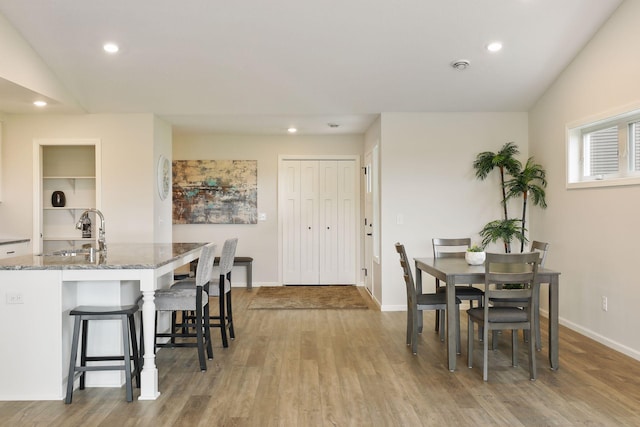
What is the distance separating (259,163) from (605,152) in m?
4.58

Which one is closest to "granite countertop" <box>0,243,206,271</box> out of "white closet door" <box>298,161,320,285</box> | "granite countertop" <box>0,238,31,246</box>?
"granite countertop" <box>0,238,31,246</box>

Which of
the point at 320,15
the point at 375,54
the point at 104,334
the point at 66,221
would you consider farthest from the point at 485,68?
the point at 66,221

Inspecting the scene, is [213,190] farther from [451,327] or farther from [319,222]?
[451,327]

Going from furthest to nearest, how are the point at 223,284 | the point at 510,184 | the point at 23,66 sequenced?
the point at 510,184
the point at 23,66
the point at 223,284

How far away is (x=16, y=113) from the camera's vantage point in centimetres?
557

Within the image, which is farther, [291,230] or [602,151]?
[291,230]

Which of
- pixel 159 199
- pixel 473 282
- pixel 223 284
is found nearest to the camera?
pixel 473 282

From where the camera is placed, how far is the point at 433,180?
5.61 meters

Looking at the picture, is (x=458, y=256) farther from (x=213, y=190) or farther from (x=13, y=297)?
(x=213, y=190)

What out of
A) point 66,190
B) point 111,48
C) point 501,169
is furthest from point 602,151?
point 66,190

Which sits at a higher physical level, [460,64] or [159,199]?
[460,64]

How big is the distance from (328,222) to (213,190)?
6.03 feet

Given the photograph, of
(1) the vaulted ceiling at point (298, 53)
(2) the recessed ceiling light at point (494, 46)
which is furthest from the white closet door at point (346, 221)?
(2) the recessed ceiling light at point (494, 46)

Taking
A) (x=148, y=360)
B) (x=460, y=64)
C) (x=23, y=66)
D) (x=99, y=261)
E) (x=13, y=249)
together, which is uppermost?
(x=460, y=64)
